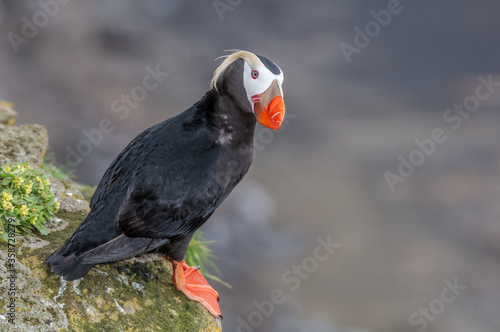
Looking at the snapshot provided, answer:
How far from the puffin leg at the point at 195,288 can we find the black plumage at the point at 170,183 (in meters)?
0.26

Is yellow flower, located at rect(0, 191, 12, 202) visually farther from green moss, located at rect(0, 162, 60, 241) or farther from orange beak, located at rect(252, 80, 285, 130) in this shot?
orange beak, located at rect(252, 80, 285, 130)

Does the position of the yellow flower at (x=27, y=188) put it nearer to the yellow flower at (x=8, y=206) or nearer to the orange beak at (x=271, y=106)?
the yellow flower at (x=8, y=206)

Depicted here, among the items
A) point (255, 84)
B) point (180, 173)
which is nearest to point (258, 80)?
point (255, 84)

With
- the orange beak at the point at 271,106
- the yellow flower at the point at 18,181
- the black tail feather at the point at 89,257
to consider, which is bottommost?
the black tail feather at the point at 89,257

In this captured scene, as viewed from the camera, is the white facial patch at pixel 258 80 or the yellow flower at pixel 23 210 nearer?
the white facial patch at pixel 258 80

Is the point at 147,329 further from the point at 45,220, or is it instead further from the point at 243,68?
the point at 243,68

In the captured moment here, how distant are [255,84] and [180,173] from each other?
2.50ft

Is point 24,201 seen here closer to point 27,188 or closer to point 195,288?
point 27,188

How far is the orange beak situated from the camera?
11.6 feet

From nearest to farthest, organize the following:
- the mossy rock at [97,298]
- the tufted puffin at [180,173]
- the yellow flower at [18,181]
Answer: the mossy rock at [97,298] < the tufted puffin at [180,173] < the yellow flower at [18,181]

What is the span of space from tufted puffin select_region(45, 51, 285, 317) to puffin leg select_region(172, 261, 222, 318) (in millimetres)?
223

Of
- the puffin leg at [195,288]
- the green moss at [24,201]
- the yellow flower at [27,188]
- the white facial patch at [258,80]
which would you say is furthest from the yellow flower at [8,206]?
the white facial patch at [258,80]

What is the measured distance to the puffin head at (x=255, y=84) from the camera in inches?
140

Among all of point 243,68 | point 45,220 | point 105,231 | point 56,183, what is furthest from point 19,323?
point 243,68
